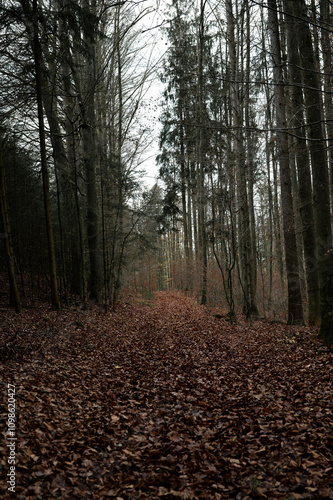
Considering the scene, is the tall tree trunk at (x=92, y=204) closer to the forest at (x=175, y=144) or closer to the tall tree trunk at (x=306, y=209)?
the forest at (x=175, y=144)

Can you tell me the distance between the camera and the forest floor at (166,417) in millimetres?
2949

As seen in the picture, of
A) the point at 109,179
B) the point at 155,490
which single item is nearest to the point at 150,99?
the point at 109,179

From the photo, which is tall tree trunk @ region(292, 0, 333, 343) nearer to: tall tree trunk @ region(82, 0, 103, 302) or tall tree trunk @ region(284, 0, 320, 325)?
tall tree trunk @ region(284, 0, 320, 325)

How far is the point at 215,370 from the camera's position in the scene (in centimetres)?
628

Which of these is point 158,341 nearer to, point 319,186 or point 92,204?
point 319,186

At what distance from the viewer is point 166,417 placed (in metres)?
4.39

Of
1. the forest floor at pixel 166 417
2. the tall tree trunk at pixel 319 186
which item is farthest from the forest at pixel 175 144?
the forest floor at pixel 166 417

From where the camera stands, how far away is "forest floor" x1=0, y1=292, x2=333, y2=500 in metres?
2.95

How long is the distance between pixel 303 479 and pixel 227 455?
80cm

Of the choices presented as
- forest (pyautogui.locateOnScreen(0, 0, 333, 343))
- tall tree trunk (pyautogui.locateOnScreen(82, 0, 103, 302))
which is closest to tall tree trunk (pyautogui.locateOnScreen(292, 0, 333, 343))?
forest (pyautogui.locateOnScreen(0, 0, 333, 343))

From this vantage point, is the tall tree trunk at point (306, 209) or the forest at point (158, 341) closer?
the forest at point (158, 341)

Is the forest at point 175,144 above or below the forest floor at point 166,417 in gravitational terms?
above

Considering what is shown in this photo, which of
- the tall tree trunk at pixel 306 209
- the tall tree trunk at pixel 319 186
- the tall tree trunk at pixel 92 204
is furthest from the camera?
the tall tree trunk at pixel 92 204

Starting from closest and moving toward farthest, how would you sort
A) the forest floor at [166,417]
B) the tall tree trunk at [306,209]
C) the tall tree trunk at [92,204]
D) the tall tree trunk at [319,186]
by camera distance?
the forest floor at [166,417]
the tall tree trunk at [319,186]
the tall tree trunk at [306,209]
the tall tree trunk at [92,204]
